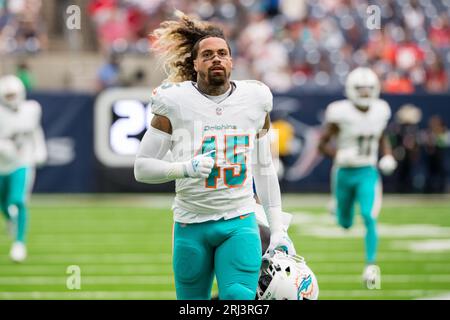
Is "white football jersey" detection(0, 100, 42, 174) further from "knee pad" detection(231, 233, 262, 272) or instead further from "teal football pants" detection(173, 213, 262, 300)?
"knee pad" detection(231, 233, 262, 272)

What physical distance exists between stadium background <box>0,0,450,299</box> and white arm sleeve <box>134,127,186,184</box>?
7.90 meters

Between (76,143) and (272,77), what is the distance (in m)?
3.49

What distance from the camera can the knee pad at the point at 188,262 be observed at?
183 inches

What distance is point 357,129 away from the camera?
30.4 ft

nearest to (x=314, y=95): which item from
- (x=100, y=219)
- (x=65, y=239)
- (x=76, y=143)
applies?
(x=76, y=143)

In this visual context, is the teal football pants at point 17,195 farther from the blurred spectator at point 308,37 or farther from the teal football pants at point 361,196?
the blurred spectator at point 308,37

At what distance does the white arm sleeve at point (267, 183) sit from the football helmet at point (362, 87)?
4.39 meters

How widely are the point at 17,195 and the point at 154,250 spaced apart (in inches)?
62.2

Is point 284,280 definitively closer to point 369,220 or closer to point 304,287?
point 304,287

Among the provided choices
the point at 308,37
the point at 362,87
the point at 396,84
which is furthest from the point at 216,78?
the point at 308,37

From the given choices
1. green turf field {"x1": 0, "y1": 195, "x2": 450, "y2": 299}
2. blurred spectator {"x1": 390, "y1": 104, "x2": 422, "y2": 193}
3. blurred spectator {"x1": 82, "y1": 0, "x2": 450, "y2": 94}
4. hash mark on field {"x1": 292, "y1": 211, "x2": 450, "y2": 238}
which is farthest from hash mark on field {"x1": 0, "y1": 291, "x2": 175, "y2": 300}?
blurred spectator {"x1": 390, "y1": 104, "x2": 422, "y2": 193}

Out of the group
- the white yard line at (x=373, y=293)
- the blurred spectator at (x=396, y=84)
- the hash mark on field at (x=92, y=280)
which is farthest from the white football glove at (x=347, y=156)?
the blurred spectator at (x=396, y=84)
